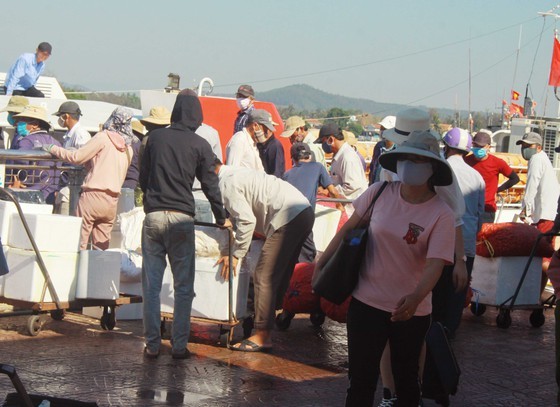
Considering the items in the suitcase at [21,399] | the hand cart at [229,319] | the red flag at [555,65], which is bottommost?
the hand cart at [229,319]

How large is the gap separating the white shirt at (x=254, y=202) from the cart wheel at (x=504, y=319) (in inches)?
119

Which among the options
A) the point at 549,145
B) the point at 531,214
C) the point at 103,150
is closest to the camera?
the point at 103,150

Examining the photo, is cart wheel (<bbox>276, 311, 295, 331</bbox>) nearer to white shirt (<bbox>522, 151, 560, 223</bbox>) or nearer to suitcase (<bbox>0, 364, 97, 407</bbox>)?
white shirt (<bbox>522, 151, 560, 223</bbox>)

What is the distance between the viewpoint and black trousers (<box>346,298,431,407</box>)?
518 centimetres

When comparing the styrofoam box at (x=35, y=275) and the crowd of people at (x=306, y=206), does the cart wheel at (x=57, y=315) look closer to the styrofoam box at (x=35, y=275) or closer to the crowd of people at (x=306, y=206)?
the styrofoam box at (x=35, y=275)

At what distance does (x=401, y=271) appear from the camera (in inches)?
206

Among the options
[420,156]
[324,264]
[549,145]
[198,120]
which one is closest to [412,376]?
[324,264]

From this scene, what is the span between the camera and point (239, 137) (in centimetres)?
995

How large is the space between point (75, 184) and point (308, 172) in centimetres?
250

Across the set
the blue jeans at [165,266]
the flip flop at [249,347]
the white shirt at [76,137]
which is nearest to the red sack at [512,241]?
the flip flop at [249,347]

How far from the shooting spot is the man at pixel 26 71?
14.8 metres

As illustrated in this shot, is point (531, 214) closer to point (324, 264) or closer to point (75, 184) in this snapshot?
point (75, 184)

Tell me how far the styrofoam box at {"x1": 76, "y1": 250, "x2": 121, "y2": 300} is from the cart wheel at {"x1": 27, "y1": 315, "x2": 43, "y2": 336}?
Answer: 40 centimetres

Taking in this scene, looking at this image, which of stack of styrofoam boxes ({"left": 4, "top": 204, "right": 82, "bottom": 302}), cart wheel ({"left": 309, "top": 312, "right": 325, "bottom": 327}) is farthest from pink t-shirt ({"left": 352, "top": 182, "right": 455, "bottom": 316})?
cart wheel ({"left": 309, "top": 312, "right": 325, "bottom": 327})
